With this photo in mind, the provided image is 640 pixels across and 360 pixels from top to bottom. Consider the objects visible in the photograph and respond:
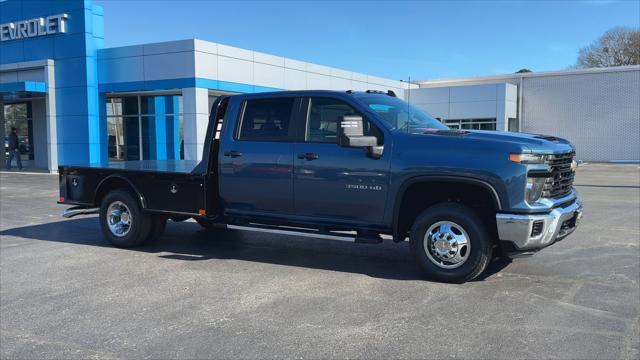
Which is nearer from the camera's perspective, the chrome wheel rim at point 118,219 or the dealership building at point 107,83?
the chrome wheel rim at point 118,219

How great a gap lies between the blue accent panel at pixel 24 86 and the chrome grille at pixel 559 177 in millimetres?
23753

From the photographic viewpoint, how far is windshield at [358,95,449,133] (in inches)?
257

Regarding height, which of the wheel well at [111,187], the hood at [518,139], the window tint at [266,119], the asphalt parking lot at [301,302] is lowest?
the asphalt parking lot at [301,302]

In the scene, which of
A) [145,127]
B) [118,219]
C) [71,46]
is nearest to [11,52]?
[71,46]

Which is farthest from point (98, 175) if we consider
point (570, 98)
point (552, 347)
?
point (570, 98)

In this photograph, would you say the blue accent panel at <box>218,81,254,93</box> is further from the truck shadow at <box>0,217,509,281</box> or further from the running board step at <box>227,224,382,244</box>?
the running board step at <box>227,224,382,244</box>

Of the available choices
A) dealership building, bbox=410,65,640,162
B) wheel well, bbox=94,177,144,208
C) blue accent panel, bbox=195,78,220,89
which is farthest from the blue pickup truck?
dealership building, bbox=410,65,640,162

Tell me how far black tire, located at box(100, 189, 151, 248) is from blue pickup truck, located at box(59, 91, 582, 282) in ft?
0.07

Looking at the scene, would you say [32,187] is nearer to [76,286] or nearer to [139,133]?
[139,133]

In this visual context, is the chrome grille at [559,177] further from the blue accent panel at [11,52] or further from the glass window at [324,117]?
the blue accent panel at [11,52]

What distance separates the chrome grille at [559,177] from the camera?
5.82 metres

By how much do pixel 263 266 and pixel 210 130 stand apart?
6.43 feet

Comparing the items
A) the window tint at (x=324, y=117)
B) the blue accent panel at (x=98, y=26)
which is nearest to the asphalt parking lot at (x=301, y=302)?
the window tint at (x=324, y=117)

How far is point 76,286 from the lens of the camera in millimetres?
6141
